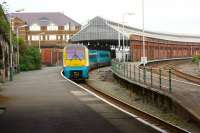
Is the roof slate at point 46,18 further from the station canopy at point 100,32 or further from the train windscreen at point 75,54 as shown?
the train windscreen at point 75,54

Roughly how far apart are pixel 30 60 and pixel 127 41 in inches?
788

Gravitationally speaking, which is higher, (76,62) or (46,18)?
(46,18)

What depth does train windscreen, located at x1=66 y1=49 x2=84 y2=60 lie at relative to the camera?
50438 millimetres

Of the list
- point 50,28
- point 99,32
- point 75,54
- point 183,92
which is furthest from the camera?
point 50,28

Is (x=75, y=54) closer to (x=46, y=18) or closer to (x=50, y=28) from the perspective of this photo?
(x=50, y=28)

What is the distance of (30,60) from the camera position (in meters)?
93.8

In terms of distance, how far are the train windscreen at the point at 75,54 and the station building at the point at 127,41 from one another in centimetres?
5097

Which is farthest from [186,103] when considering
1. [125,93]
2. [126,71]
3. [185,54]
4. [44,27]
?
[44,27]

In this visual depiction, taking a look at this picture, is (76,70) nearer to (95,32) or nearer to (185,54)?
(95,32)

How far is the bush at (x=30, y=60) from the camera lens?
91.2 m

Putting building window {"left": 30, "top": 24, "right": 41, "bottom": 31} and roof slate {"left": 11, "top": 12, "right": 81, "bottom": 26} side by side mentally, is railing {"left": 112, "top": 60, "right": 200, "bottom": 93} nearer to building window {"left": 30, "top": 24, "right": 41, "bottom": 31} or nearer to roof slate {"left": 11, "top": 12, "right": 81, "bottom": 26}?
roof slate {"left": 11, "top": 12, "right": 81, "bottom": 26}

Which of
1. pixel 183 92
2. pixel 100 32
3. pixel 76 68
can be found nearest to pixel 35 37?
pixel 100 32

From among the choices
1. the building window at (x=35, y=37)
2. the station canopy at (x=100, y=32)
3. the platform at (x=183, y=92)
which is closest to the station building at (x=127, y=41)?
the station canopy at (x=100, y=32)

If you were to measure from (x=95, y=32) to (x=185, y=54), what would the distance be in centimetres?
2526
